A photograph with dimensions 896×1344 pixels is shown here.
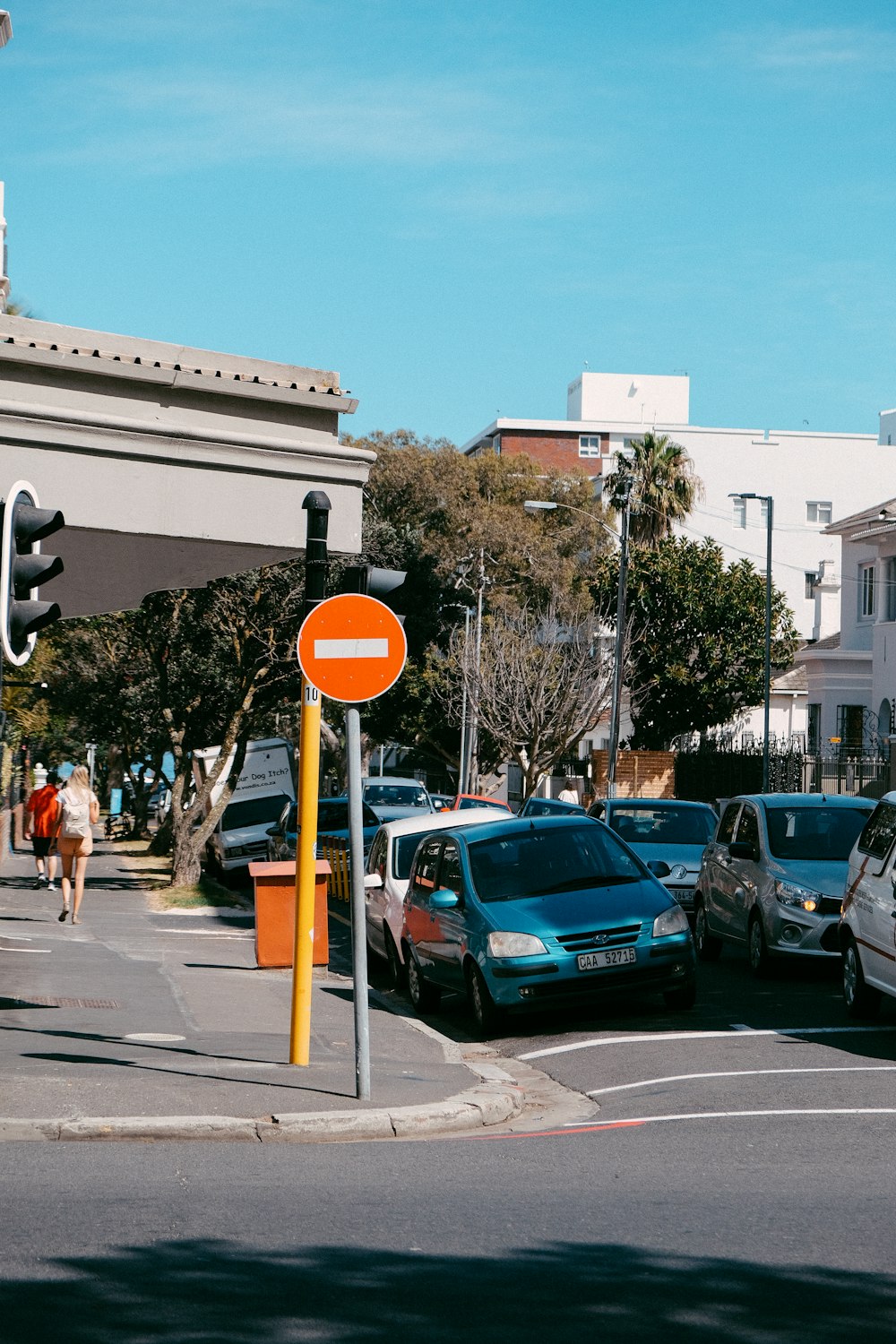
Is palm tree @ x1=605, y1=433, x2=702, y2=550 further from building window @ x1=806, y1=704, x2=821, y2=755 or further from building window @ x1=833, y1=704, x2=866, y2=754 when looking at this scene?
building window @ x1=833, y1=704, x2=866, y2=754

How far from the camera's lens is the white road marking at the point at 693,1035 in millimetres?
12391

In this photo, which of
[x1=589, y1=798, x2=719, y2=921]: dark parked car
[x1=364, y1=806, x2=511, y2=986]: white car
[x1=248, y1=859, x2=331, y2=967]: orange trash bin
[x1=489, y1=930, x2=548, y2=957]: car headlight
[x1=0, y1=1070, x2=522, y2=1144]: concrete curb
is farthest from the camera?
[x1=589, y1=798, x2=719, y2=921]: dark parked car

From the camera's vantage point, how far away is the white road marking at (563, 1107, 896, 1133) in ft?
31.2

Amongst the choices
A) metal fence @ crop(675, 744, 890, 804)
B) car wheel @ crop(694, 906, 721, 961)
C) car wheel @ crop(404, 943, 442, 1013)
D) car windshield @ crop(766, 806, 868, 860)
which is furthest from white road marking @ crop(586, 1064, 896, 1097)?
metal fence @ crop(675, 744, 890, 804)

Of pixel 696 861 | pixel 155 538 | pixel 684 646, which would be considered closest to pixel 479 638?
pixel 684 646

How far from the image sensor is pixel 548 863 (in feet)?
46.3

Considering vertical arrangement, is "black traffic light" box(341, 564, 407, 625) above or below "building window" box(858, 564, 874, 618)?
below

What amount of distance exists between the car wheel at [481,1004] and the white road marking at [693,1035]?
1.95 feet

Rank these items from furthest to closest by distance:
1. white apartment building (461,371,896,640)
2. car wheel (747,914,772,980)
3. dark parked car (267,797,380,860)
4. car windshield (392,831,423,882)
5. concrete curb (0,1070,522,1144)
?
white apartment building (461,371,896,640), dark parked car (267,797,380,860), car windshield (392,831,423,882), car wheel (747,914,772,980), concrete curb (0,1070,522,1144)

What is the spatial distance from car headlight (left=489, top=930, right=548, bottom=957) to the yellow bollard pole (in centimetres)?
244

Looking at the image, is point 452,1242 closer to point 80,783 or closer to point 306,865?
point 306,865

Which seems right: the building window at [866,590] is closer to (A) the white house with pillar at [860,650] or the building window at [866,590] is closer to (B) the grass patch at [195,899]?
(A) the white house with pillar at [860,650]

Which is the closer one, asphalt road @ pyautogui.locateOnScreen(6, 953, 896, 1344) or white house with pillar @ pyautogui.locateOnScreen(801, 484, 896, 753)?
asphalt road @ pyautogui.locateOnScreen(6, 953, 896, 1344)

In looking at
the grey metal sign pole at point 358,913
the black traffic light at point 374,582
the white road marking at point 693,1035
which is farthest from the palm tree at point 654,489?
the grey metal sign pole at point 358,913
